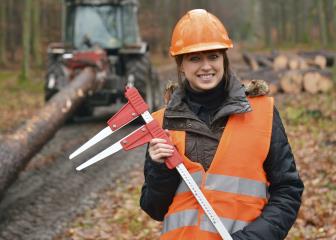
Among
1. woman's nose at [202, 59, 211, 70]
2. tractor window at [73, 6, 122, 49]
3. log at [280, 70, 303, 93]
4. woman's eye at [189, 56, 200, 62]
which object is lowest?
log at [280, 70, 303, 93]

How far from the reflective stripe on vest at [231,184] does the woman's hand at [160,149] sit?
214 millimetres

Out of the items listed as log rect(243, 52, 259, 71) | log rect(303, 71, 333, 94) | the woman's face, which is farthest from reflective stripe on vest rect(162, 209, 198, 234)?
log rect(243, 52, 259, 71)

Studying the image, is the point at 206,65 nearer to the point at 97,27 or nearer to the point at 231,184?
the point at 231,184

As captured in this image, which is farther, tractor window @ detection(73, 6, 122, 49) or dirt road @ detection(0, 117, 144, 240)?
tractor window @ detection(73, 6, 122, 49)

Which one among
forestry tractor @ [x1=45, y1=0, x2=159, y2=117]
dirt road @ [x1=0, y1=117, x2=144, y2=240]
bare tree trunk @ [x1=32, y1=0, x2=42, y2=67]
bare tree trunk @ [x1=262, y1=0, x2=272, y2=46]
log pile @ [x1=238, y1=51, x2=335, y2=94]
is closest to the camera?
dirt road @ [x1=0, y1=117, x2=144, y2=240]

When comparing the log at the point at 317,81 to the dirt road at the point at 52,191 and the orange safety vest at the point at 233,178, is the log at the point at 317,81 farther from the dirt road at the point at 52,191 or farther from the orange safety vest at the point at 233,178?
the orange safety vest at the point at 233,178

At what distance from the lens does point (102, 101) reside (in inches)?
505

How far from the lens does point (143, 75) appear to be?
13023 millimetres

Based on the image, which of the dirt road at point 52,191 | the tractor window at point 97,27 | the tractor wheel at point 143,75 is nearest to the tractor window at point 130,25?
the tractor window at point 97,27

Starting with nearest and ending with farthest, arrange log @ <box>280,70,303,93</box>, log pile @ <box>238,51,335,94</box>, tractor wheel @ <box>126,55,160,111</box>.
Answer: tractor wheel @ <box>126,55,160,111</box>
log pile @ <box>238,51,335,94</box>
log @ <box>280,70,303,93</box>

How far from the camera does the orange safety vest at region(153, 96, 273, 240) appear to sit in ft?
8.50

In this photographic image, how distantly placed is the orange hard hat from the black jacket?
21 centimetres

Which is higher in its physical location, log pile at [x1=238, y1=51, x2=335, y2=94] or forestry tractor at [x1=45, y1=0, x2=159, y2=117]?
forestry tractor at [x1=45, y1=0, x2=159, y2=117]

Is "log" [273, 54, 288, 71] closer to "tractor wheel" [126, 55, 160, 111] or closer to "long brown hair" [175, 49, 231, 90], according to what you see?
"tractor wheel" [126, 55, 160, 111]
